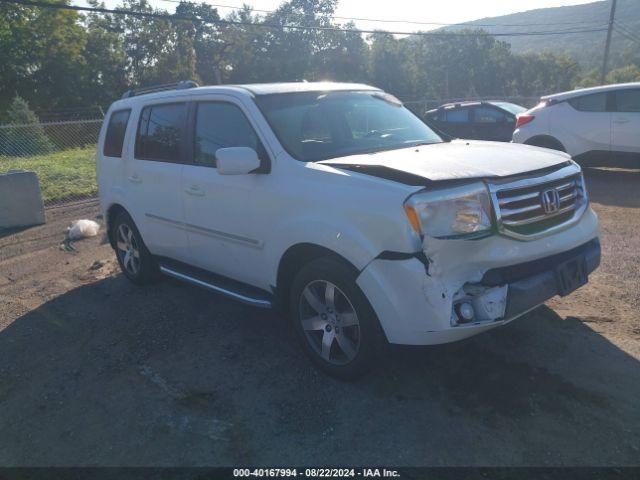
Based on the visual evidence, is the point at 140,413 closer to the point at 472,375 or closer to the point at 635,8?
the point at 472,375

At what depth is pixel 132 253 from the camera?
580cm

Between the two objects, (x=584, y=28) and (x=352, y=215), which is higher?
(x=584, y=28)

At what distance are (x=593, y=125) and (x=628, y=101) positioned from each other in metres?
0.62

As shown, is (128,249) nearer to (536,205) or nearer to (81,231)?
(81,231)

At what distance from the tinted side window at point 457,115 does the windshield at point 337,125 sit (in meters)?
9.65

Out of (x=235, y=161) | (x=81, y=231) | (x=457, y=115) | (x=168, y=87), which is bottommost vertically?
(x=81, y=231)

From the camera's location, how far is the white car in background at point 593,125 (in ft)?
29.5

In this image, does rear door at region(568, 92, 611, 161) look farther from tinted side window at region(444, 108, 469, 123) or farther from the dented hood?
the dented hood

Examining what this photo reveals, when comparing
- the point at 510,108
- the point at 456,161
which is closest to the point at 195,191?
the point at 456,161

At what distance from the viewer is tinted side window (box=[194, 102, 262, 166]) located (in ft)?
13.5

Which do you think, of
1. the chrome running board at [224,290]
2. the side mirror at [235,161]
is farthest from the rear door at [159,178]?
the side mirror at [235,161]

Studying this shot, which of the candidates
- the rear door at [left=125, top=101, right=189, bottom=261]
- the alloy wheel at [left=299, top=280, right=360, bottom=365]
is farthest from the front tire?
the rear door at [left=125, top=101, right=189, bottom=261]

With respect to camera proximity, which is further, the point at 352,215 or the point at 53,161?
the point at 53,161

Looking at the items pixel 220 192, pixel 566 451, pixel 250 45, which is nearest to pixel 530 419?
pixel 566 451
